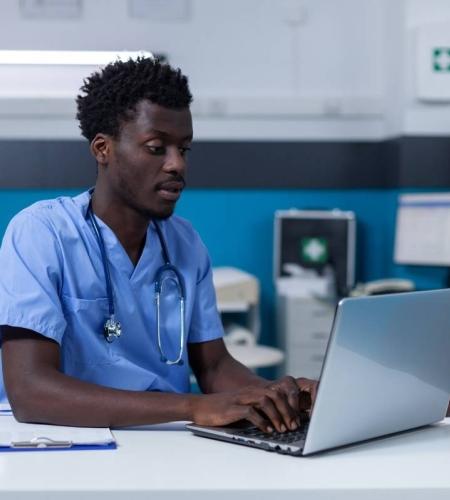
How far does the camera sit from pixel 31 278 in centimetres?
161

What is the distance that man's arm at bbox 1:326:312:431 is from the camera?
1402mm

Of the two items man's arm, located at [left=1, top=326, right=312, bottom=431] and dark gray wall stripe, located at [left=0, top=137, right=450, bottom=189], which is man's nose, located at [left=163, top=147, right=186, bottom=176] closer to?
man's arm, located at [left=1, top=326, right=312, bottom=431]

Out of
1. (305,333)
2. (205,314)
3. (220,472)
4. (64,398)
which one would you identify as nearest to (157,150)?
(205,314)

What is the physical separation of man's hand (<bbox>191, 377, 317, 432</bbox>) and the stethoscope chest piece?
27 cm

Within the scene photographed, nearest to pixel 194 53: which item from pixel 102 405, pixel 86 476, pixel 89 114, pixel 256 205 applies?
pixel 256 205

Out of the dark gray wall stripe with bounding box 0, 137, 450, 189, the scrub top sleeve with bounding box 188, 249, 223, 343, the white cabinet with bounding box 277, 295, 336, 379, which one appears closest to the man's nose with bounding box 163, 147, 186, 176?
the scrub top sleeve with bounding box 188, 249, 223, 343

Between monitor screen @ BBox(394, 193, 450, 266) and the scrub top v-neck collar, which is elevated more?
the scrub top v-neck collar

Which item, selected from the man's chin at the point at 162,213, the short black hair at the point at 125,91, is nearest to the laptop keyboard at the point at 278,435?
the man's chin at the point at 162,213

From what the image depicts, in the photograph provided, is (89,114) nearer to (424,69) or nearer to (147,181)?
(147,181)

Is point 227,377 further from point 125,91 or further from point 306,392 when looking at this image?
point 125,91

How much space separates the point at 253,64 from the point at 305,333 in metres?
1.23

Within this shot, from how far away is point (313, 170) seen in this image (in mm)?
4535

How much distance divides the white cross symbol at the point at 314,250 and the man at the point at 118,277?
98.3 inches

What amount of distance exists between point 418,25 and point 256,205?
3.39 feet
